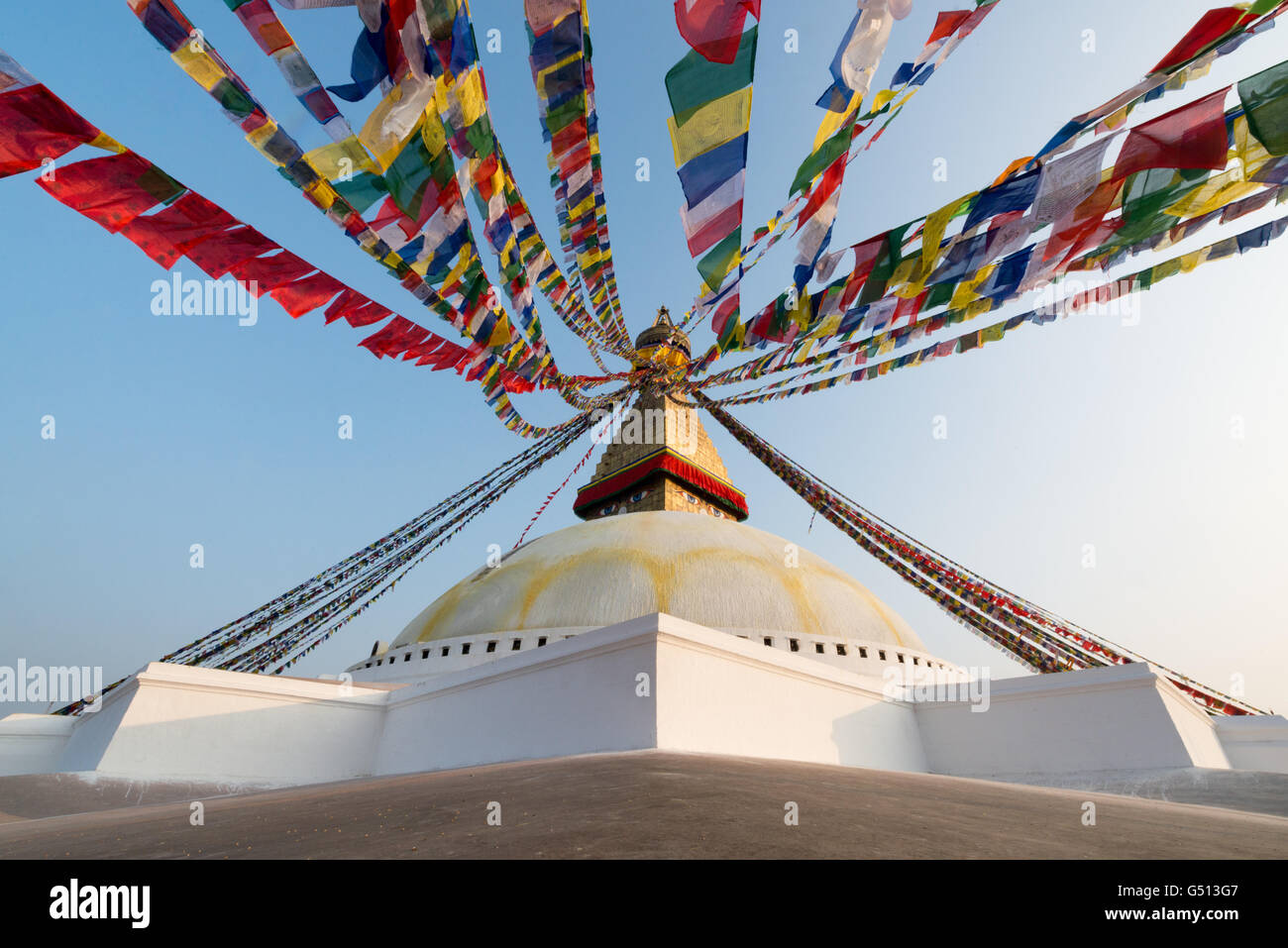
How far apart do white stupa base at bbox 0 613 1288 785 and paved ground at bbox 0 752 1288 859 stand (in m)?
2.38

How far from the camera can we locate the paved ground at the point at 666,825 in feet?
7.58

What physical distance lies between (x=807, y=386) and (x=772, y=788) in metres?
7.78

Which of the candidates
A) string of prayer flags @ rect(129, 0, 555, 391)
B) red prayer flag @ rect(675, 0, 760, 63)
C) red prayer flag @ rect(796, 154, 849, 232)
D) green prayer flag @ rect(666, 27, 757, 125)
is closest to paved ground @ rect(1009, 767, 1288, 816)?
red prayer flag @ rect(796, 154, 849, 232)

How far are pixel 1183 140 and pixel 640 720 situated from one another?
6.48 metres

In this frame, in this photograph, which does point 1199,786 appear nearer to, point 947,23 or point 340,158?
point 947,23

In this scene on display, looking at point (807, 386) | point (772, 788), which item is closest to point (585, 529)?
point (807, 386)

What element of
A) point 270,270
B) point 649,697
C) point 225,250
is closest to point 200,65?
point 225,250

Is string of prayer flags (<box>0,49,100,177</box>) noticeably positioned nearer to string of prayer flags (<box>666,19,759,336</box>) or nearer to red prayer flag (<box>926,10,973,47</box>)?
string of prayer flags (<box>666,19,759,336</box>)

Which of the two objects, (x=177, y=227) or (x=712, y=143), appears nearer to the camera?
(x=712, y=143)

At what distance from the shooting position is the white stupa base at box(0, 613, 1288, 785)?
7047 mm

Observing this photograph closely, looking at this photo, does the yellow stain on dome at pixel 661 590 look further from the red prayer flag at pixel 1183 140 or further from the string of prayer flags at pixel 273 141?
the red prayer flag at pixel 1183 140

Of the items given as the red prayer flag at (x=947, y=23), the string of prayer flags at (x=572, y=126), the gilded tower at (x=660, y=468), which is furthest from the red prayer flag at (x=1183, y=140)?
the gilded tower at (x=660, y=468)

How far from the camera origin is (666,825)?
8.24 feet

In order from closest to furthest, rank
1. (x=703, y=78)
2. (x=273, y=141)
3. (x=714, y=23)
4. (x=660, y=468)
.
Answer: (x=714, y=23) → (x=703, y=78) → (x=273, y=141) → (x=660, y=468)
